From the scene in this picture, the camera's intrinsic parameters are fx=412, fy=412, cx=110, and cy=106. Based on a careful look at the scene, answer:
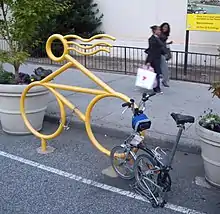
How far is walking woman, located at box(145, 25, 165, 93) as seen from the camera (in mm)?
8094

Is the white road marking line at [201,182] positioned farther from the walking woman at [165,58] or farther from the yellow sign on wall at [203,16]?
the yellow sign on wall at [203,16]

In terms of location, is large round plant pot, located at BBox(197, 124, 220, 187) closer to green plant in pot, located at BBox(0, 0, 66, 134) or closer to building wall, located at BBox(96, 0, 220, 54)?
green plant in pot, located at BBox(0, 0, 66, 134)

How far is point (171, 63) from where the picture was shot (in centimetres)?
1063

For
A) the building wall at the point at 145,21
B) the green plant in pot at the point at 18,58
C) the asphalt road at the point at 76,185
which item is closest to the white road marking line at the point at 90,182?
the asphalt road at the point at 76,185

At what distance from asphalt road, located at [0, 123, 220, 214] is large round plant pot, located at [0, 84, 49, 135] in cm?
34

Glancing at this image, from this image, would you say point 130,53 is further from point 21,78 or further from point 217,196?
point 217,196

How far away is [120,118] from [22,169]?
2.11 m

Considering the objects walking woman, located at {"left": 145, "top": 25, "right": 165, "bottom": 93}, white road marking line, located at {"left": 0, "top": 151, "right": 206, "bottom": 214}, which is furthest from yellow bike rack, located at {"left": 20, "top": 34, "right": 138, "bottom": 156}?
walking woman, located at {"left": 145, "top": 25, "right": 165, "bottom": 93}

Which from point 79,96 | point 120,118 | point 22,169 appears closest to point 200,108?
point 120,118

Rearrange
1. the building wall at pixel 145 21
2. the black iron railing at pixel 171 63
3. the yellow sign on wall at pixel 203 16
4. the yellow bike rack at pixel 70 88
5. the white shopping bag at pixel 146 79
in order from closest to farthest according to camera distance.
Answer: the yellow bike rack at pixel 70 88 → the white shopping bag at pixel 146 79 → the yellow sign on wall at pixel 203 16 → the black iron railing at pixel 171 63 → the building wall at pixel 145 21

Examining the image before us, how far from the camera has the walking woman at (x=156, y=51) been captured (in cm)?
809

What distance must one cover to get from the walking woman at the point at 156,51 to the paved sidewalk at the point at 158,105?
1.45ft

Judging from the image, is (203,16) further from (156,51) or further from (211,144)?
(211,144)

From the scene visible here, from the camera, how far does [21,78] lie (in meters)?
6.44
